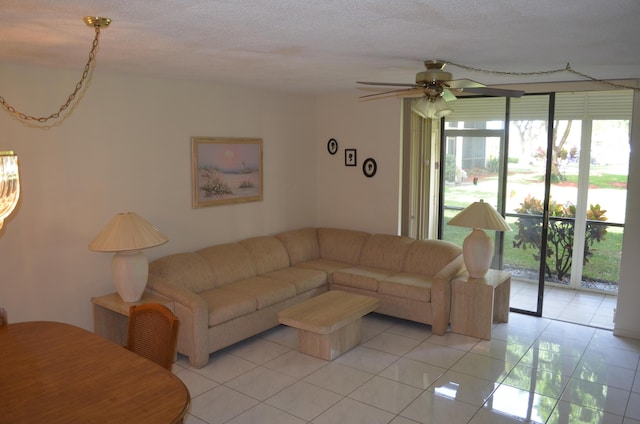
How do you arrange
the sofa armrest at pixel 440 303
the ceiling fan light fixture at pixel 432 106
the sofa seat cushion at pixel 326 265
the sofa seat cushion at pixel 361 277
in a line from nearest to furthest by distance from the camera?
the ceiling fan light fixture at pixel 432 106 → the sofa armrest at pixel 440 303 → the sofa seat cushion at pixel 361 277 → the sofa seat cushion at pixel 326 265

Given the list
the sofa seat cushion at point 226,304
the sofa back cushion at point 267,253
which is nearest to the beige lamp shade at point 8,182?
the sofa seat cushion at point 226,304

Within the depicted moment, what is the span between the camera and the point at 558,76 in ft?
14.6

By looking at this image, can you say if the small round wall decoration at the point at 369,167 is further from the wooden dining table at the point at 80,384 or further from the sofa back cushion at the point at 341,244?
the wooden dining table at the point at 80,384

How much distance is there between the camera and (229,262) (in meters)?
5.09

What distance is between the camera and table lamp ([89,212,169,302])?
12.8 feet

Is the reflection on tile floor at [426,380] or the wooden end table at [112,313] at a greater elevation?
the wooden end table at [112,313]

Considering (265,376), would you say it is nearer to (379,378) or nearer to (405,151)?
(379,378)

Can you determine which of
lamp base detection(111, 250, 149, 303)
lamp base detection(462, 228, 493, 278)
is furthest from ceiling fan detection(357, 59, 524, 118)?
lamp base detection(111, 250, 149, 303)

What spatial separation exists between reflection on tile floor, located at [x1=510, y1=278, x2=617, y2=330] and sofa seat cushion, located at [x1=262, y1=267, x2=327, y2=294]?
2.26 meters

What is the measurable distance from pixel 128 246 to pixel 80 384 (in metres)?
1.87

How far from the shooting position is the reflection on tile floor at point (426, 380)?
3.43 meters

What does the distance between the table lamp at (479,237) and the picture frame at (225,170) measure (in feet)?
7.52

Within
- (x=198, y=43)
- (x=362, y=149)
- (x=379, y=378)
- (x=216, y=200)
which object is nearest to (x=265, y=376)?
(x=379, y=378)

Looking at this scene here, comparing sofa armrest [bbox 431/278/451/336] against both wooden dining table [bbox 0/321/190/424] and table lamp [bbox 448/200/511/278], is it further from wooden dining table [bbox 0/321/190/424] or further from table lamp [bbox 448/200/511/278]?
wooden dining table [bbox 0/321/190/424]
